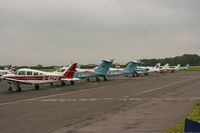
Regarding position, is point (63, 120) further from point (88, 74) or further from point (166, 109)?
point (88, 74)

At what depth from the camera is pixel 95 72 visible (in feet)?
209

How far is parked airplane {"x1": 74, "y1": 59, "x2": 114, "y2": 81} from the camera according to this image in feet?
200

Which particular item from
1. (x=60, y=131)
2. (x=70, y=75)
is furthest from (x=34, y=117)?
(x=70, y=75)

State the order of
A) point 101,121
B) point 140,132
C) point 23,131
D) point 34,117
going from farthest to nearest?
point 34,117 < point 101,121 < point 23,131 < point 140,132

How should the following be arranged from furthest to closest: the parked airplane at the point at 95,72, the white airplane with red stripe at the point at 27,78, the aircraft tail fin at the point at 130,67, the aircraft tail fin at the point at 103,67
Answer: the aircraft tail fin at the point at 130,67
the aircraft tail fin at the point at 103,67
the parked airplane at the point at 95,72
the white airplane with red stripe at the point at 27,78

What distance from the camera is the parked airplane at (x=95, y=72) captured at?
200 feet

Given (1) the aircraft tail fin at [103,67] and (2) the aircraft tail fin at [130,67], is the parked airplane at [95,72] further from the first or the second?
(2) the aircraft tail fin at [130,67]

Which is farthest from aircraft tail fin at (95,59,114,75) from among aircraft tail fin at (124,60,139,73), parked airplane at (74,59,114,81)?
aircraft tail fin at (124,60,139,73)

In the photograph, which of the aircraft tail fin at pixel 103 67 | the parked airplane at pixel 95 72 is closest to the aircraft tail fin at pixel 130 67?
the parked airplane at pixel 95 72

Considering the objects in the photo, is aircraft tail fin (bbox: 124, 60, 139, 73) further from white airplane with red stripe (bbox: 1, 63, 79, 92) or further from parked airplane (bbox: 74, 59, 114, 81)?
white airplane with red stripe (bbox: 1, 63, 79, 92)

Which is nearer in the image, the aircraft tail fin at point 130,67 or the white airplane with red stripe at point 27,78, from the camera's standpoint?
the white airplane with red stripe at point 27,78

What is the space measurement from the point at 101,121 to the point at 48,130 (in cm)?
262

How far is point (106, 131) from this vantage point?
1249 cm

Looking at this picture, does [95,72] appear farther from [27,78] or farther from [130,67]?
[27,78]
